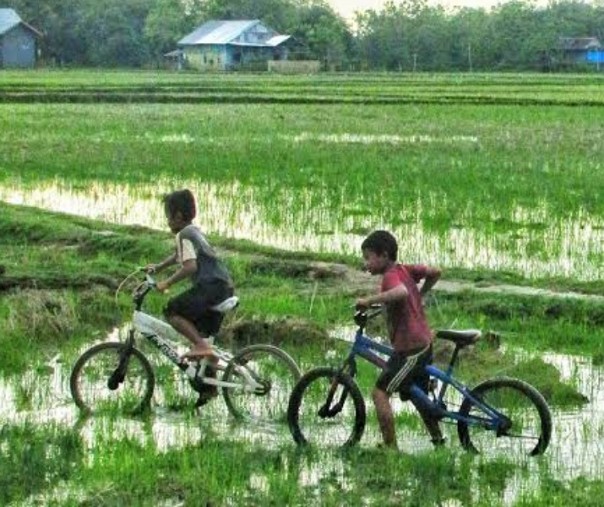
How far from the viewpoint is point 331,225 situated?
39.3 ft

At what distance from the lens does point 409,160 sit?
17703 millimetres

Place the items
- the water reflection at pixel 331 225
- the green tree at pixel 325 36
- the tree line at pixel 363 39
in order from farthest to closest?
the green tree at pixel 325 36, the tree line at pixel 363 39, the water reflection at pixel 331 225

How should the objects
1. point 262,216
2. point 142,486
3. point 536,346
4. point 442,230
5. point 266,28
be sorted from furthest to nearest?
point 266,28, point 262,216, point 442,230, point 536,346, point 142,486

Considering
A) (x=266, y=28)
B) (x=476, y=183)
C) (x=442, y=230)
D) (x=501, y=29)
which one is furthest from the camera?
(x=266, y=28)

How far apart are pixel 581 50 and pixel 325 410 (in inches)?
2765

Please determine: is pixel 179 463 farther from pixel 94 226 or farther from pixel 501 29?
pixel 501 29

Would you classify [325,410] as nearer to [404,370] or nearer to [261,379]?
[404,370]

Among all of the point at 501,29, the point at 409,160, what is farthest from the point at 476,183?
the point at 501,29

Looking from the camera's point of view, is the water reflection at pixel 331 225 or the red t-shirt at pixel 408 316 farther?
the water reflection at pixel 331 225

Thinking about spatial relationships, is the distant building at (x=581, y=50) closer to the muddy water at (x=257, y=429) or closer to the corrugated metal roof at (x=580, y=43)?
the corrugated metal roof at (x=580, y=43)

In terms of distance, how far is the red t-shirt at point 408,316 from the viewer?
519 cm

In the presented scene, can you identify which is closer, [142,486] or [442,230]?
[142,486]

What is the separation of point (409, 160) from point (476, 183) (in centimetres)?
290

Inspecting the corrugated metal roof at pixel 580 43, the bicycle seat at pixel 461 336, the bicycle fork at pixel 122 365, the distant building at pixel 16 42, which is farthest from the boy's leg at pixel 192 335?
the corrugated metal roof at pixel 580 43
